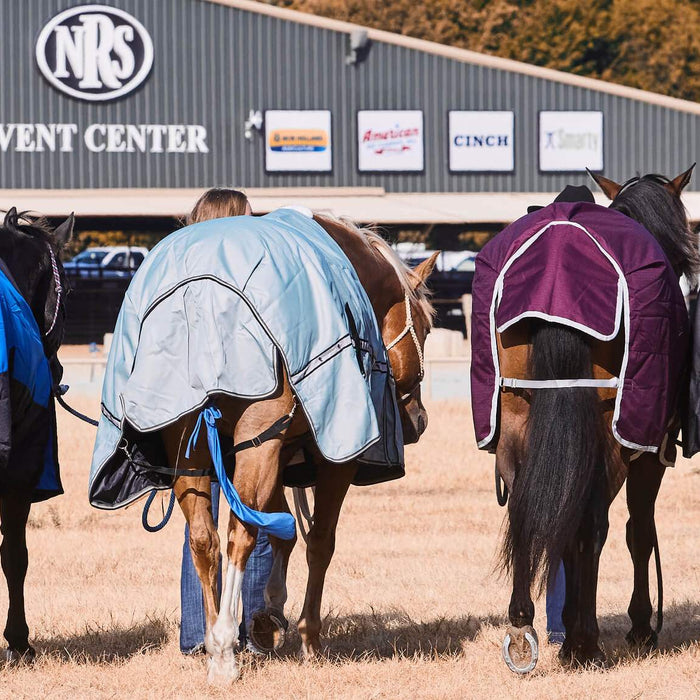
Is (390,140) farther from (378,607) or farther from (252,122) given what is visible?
(378,607)

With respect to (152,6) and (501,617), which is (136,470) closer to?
(501,617)

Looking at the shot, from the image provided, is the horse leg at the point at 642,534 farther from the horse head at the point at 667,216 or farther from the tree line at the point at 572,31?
the tree line at the point at 572,31

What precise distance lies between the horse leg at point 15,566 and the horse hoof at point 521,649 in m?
2.11

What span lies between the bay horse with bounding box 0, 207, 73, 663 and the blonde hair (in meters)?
0.61

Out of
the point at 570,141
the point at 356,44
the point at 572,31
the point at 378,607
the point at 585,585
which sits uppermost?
the point at 572,31

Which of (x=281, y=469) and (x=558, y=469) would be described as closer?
(x=558, y=469)

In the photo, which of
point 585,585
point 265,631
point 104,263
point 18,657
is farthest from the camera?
point 104,263

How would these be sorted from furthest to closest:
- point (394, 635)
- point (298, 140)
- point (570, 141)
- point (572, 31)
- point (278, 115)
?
point (572, 31) < point (570, 141) < point (298, 140) < point (278, 115) < point (394, 635)

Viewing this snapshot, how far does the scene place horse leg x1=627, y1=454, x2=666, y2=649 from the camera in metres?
6.01

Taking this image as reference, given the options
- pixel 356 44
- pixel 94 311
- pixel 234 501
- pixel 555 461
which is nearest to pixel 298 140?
pixel 356 44

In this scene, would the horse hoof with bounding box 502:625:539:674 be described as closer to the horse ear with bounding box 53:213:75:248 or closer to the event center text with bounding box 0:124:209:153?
the horse ear with bounding box 53:213:75:248

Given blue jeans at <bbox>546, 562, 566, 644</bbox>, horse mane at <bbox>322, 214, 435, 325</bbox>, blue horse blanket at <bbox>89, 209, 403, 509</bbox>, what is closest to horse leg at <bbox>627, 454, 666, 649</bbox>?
blue jeans at <bbox>546, 562, 566, 644</bbox>

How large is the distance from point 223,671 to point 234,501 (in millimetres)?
695

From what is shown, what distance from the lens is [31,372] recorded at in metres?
5.29
